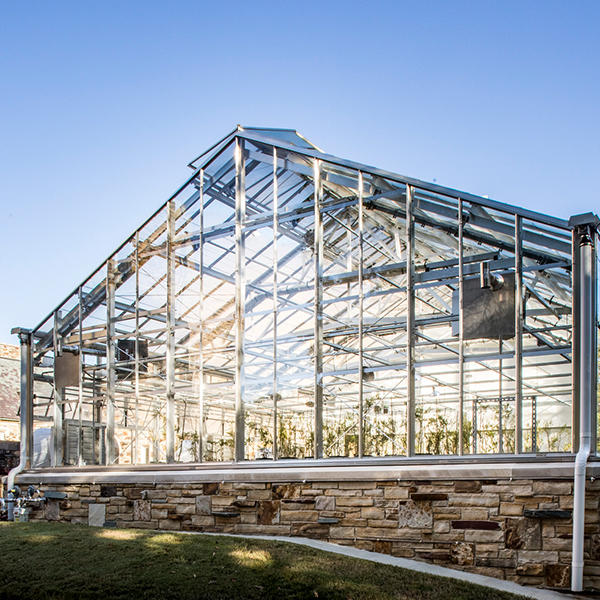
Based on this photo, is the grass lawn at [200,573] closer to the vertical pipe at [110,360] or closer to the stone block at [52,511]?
the stone block at [52,511]

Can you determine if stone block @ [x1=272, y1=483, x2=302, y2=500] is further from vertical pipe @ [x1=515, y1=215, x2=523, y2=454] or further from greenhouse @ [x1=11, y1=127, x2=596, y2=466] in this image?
vertical pipe @ [x1=515, y1=215, x2=523, y2=454]

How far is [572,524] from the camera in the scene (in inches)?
313

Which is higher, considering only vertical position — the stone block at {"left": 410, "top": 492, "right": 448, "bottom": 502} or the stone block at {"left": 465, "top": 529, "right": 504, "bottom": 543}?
the stone block at {"left": 410, "top": 492, "right": 448, "bottom": 502}

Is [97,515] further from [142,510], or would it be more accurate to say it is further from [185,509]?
[185,509]

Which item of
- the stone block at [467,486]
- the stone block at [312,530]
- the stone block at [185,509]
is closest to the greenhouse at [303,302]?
the stone block at [467,486]

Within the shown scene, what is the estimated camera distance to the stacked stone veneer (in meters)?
8.05

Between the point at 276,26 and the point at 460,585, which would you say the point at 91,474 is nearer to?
the point at 460,585

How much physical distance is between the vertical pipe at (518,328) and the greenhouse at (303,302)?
26 millimetres

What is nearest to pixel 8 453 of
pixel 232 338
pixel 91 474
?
pixel 91 474

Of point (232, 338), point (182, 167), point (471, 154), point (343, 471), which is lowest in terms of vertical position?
point (343, 471)

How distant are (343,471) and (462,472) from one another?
1.75 m

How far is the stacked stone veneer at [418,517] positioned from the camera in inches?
317

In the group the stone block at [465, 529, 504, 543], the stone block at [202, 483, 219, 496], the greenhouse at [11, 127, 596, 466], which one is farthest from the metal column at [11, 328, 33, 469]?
the stone block at [465, 529, 504, 543]

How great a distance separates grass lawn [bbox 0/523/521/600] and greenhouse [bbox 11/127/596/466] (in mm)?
2229
